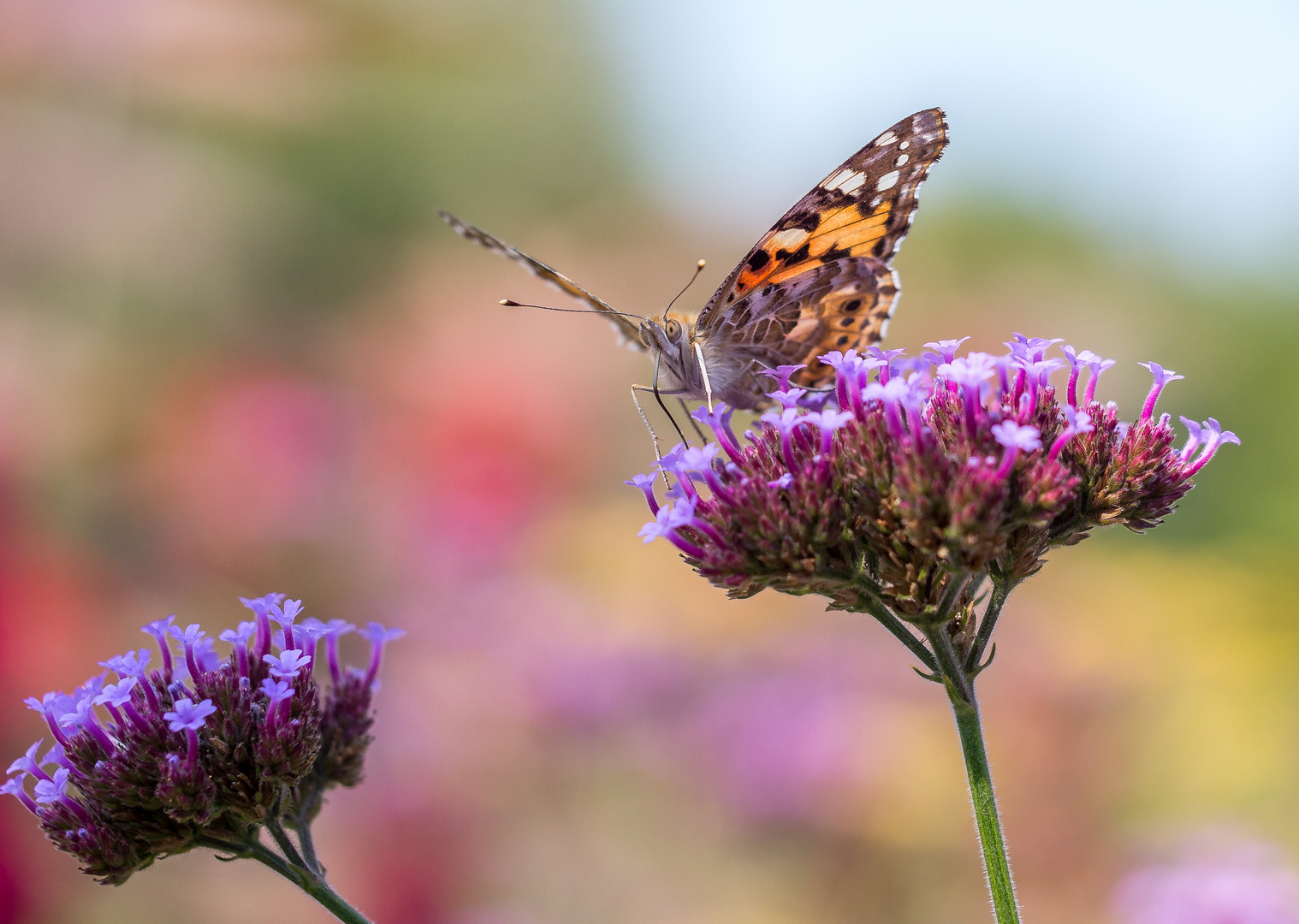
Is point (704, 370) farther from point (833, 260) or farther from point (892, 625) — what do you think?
point (892, 625)

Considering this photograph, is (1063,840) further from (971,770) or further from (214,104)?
(214,104)

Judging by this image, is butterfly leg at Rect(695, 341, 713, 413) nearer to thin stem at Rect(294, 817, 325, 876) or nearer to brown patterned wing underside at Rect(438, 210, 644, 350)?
brown patterned wing underside at Rect(438, 210, 644, 350)

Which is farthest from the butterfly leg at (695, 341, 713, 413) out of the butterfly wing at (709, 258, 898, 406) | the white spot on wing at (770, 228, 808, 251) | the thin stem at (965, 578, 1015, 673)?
the thin stem at (965, 578, 1015, 673)

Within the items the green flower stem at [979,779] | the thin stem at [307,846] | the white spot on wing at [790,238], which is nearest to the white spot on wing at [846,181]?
the white spot on wing at [790,238]

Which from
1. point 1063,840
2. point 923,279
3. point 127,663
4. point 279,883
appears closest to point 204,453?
point 279,883

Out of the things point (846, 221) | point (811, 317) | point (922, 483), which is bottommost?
point (922, 483)

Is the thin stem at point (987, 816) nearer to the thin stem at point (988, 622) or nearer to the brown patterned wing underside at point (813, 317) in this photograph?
the thin stem at point (988, 622)

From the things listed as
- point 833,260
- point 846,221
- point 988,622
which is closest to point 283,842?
point 988,622
